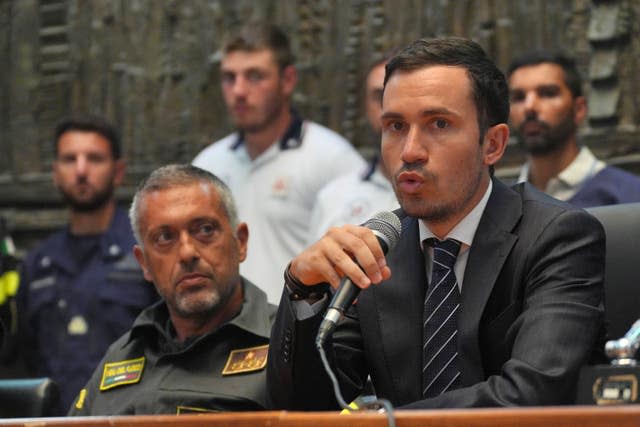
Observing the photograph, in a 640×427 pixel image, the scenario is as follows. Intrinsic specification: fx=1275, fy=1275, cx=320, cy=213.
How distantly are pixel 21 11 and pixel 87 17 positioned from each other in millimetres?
493

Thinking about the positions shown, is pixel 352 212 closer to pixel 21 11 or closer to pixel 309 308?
pixel 309 308

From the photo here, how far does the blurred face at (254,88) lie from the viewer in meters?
5.34

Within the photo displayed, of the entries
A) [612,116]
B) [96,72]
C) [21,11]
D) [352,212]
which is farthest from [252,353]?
[21,11]

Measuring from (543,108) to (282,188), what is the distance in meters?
1.10

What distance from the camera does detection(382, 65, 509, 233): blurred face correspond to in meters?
2.74

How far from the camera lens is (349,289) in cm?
232

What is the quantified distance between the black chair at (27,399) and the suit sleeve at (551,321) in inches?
57.7

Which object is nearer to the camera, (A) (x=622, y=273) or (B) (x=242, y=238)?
(A) (x=622, y=273)

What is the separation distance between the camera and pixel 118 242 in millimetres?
5297

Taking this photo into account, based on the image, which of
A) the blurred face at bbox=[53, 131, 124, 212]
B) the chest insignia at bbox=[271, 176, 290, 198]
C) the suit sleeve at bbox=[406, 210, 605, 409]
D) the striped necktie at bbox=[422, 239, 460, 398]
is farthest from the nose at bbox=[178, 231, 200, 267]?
the blurred face at bbox=[53, 131, 124, 212]

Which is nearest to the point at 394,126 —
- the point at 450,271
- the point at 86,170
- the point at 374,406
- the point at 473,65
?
the point at 473,65

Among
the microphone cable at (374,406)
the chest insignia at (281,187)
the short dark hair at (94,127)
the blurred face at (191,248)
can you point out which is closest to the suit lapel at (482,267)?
the microphone cable at (374,406)

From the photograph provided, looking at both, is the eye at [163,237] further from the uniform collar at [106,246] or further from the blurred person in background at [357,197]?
the uniform collar at [106,246]

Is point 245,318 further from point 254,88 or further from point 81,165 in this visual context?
point 81,165
